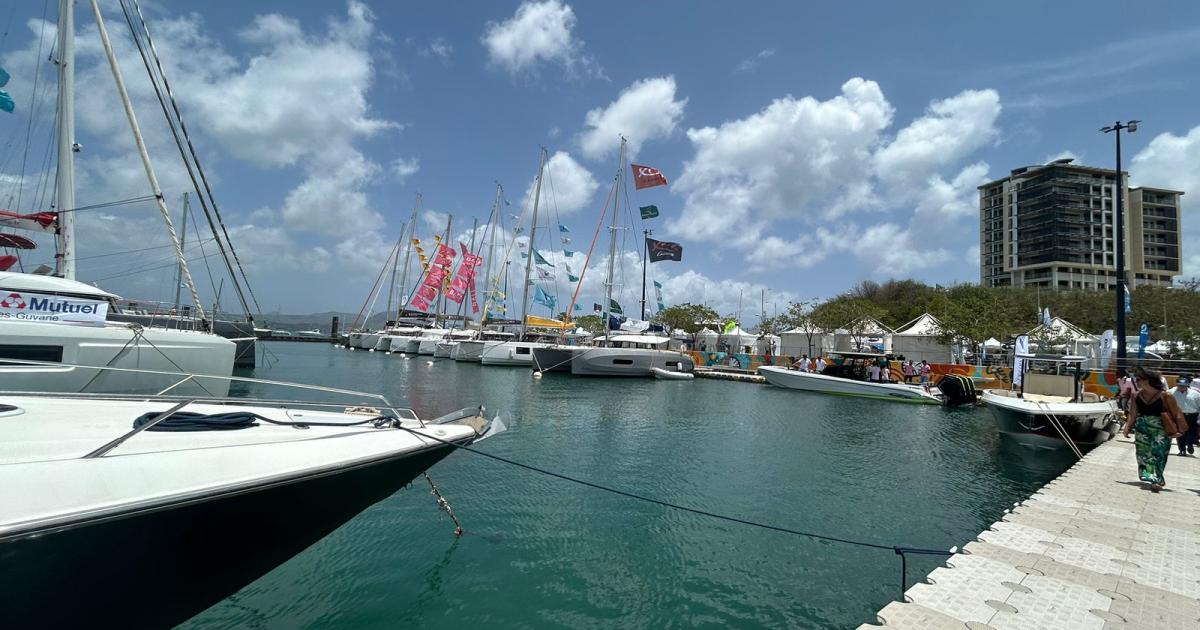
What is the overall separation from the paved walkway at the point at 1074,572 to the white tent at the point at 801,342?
43347 mm

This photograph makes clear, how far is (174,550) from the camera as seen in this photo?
4.18 meters

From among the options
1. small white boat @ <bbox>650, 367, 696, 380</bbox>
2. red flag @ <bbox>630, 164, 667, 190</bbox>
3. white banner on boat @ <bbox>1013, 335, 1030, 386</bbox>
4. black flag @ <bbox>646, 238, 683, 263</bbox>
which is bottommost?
small white boat @ <bbox>650, 367, 696, 380</bbox>

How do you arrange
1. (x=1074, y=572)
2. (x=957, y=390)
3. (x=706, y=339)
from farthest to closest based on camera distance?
(x=706, y=339), (x=957, y=390), (x=1074, y=572)

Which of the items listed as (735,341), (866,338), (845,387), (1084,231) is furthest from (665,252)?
(1084,231)

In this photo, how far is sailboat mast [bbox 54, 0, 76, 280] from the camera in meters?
13.5

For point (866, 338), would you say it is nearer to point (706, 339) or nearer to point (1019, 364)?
point (706, 339)

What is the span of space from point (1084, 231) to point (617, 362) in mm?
107178

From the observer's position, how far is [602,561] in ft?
24.9

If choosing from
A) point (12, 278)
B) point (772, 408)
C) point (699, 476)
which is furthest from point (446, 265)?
point (699, 476)

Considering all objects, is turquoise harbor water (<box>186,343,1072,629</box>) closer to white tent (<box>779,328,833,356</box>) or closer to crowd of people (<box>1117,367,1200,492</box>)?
crowd of people (<box>1117,367,1200,492</box>)

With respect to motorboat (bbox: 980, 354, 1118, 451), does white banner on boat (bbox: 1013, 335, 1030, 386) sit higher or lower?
higher

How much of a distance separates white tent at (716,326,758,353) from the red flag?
2799cm

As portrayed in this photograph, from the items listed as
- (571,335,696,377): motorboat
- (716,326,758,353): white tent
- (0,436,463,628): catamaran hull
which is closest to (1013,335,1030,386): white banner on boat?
(571,335,696,377): motorboat

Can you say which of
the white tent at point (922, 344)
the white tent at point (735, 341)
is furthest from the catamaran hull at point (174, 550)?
the white tent at point (735, 341)
